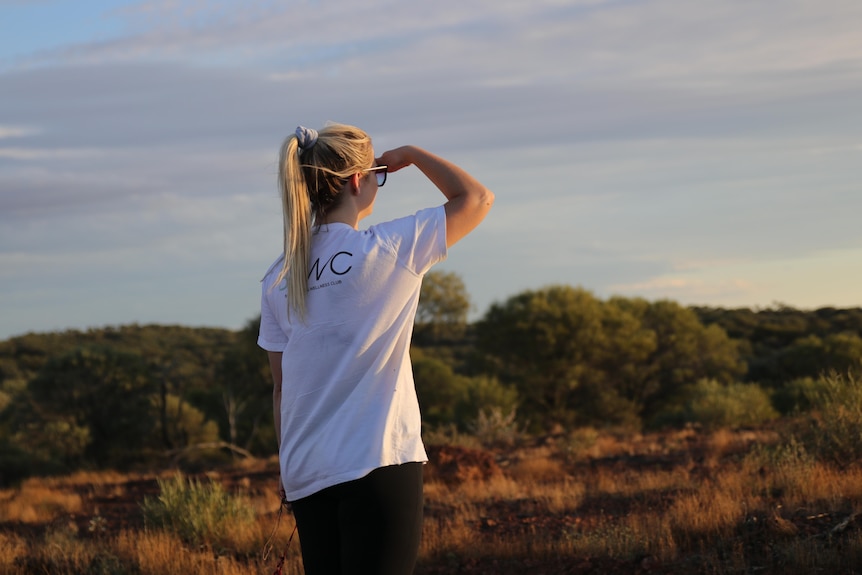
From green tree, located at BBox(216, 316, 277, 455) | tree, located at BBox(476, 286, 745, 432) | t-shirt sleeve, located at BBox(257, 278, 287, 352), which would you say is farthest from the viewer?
tree, located at BBox(476, 286, 745, 432)

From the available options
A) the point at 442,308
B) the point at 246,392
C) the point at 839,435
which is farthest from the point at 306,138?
the point at 442,308

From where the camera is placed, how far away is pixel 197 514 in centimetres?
860

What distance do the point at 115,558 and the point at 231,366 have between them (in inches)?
987

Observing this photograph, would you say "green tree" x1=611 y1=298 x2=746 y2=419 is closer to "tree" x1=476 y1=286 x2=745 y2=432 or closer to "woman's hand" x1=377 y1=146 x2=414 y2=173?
"tree" x1=476 y1=286 x2=745 y2=432

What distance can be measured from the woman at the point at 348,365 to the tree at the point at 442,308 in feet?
159

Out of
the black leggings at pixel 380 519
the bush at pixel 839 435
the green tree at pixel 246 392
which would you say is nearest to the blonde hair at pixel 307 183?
the black leggings at pixel 380 519

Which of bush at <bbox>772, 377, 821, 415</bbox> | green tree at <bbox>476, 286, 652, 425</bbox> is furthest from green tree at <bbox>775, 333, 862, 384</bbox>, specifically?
bush at <bbox>772, 377, 821, 415</bbox>

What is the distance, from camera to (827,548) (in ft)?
19.0

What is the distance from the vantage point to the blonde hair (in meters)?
2.68

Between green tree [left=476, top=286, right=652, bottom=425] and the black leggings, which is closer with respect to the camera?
the black leggings

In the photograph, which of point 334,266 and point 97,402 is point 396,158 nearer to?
point 334,266

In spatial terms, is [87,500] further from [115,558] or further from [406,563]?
[406,563]

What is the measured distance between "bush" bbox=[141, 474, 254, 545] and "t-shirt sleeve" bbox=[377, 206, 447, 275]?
614cm

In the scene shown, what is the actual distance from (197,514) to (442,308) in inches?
1802
